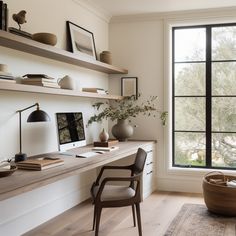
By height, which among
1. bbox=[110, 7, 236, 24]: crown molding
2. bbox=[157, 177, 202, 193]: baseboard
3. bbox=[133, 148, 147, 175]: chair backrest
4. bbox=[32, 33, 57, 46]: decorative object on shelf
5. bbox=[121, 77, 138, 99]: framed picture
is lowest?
bbox=[157, 177, 202, 193]: baseboard

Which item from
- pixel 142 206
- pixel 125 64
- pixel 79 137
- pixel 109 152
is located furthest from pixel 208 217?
pixel 125 64

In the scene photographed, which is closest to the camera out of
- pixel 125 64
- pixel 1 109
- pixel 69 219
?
pixel 1 109

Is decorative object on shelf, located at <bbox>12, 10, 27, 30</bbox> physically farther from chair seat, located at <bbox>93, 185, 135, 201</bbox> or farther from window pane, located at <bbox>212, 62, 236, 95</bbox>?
window pane, located at <bbox>212, 62, 236, 95</bbox>

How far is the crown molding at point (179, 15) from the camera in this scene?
4738 millimetres

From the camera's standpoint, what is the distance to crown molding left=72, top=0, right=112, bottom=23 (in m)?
4.41

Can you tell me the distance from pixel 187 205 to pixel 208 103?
1494 mm

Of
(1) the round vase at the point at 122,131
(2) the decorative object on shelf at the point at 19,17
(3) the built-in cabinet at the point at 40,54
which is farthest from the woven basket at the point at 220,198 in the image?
(2) the decorative object on shelf at the point at 19,17

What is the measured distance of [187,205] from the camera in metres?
4.28

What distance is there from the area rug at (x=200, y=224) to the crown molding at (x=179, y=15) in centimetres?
258

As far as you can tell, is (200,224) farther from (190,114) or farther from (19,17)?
(19,17)

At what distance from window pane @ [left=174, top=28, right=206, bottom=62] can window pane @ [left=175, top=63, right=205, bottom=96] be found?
11 cm

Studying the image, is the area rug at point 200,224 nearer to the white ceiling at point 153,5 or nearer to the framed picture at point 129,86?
the framed picture at point 129,86

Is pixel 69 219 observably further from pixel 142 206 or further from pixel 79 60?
pixel 79 60

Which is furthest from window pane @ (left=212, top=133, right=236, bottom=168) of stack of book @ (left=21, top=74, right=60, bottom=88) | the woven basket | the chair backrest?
stack of book @ (left=21, top=74, right=60, bottom=88)
